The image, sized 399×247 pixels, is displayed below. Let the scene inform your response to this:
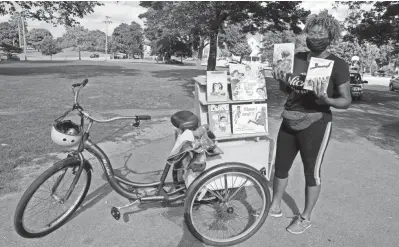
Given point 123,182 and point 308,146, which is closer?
point 308,146

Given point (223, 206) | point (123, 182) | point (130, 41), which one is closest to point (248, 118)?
point (223, 206)

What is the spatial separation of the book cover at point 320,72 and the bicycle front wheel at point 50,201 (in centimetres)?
219

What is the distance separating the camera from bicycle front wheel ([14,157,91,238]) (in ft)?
8.84

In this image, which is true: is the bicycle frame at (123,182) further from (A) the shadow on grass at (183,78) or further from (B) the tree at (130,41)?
(B) the tree at (130,41)

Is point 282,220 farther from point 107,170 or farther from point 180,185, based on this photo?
point 107,170

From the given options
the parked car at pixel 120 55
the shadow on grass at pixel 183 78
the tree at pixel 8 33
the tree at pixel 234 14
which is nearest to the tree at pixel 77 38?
the parked car at pixel 120 55

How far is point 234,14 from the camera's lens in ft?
48.3

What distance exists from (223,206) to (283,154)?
0.78 metres

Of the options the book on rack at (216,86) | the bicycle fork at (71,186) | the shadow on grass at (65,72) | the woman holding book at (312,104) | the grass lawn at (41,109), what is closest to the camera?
the woman holding book at (312,104)

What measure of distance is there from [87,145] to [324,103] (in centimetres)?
219

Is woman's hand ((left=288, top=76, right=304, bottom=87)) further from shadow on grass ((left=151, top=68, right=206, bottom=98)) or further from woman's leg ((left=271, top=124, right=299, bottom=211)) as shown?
shadow on grass ((left=151, top=68, right=206, bottom=98))

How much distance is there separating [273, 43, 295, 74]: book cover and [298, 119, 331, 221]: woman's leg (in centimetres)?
55

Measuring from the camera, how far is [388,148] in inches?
250

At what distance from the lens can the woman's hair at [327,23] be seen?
8.44 ft
